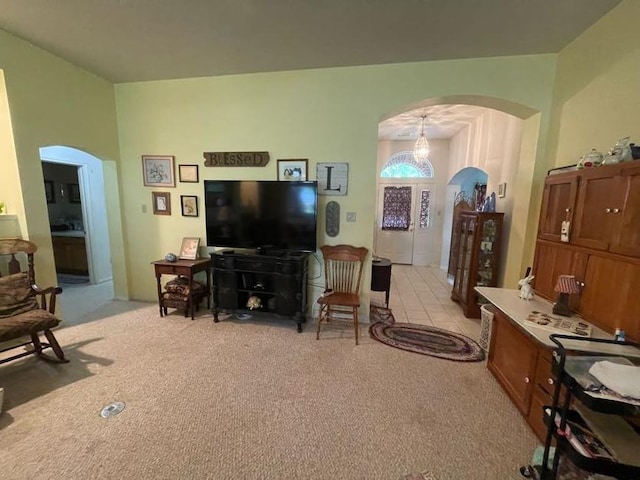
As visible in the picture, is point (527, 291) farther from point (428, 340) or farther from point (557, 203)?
point (428, 340)

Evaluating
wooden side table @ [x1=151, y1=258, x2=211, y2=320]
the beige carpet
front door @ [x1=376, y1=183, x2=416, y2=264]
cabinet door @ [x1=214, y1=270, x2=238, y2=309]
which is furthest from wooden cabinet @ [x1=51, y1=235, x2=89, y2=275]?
front door @ [x1=376, y1=183, x2=416, y2=264]

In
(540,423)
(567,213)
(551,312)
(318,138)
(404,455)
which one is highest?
(318,138)

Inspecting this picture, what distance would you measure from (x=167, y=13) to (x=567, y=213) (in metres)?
3.44

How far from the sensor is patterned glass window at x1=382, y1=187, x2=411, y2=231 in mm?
6422

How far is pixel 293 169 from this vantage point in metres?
3.21

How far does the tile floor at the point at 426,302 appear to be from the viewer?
3.33 meters

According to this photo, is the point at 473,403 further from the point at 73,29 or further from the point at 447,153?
the point at 447,153

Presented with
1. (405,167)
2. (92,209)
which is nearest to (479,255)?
(405,167)

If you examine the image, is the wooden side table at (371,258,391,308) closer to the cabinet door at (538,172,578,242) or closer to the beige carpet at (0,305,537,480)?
the beige carpet at (0,305,537,480)

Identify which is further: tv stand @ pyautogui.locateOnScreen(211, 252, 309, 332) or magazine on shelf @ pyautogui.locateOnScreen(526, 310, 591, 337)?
tv stand @ pyautogui.locateOnScreen(211, 252, 309, 332)

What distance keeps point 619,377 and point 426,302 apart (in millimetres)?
2955

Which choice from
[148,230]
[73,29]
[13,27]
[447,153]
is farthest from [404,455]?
[447,153]

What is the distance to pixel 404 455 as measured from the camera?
5.15ft

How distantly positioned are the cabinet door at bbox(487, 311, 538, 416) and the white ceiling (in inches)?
93.9
